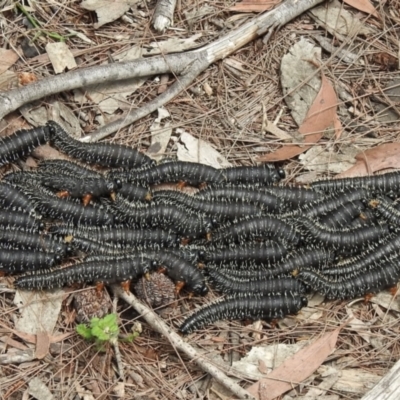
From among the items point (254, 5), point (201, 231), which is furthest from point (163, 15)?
point (201, 231)

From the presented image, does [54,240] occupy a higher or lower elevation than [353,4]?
lower

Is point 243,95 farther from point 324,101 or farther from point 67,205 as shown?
point 67,205

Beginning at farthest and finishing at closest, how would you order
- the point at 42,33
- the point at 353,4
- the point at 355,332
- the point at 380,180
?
the point at 353,4 < the point at 42,33 < the point at 380,180 < the point at 355,332

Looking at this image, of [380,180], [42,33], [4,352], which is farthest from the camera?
[42,33]

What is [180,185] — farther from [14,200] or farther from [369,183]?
[369,183]

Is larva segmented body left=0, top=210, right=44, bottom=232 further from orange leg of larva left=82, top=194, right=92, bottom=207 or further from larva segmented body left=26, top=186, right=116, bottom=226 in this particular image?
orange leg of larva left=82, top=194, right=92, bottom=207

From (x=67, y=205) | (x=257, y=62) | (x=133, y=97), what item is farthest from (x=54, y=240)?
(x=257, y=62)

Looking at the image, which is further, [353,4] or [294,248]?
[353,4]
